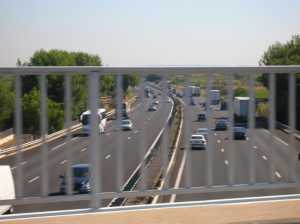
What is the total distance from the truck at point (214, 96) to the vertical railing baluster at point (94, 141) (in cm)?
78

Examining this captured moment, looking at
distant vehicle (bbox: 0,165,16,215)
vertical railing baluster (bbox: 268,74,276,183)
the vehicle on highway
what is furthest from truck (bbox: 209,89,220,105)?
distant vehicle (bbox: 0,165,16,215)

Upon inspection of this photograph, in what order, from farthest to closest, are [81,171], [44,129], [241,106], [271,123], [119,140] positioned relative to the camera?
[241,106], [271,123], [81,171], [119,140], [44,129]

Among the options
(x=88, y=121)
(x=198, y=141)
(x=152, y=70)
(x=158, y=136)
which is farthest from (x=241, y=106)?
(x=88, y=121)

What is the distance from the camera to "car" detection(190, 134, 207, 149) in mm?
3866

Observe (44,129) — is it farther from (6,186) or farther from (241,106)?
(241,106)

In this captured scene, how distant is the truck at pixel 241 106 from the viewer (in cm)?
400

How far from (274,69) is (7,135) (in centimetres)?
181

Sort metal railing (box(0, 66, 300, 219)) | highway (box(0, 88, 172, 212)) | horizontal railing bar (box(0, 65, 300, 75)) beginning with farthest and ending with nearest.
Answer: highway (box(0, 88, 172, 212)) → metal railing (box(0, 66, 300, 219)) → horizontal railing bar (box(0, 65, 300, 75))

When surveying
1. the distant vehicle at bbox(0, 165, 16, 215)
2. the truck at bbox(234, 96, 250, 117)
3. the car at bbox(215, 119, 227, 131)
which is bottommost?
the distant vehicle at bbox(0, 165, 16, 215)

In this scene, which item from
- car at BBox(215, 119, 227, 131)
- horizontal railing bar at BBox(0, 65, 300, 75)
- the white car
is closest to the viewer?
horizontal railing bar at BBox(0, 65, 300, 75)

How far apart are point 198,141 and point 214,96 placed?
326 mm

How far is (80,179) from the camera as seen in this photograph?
386cm

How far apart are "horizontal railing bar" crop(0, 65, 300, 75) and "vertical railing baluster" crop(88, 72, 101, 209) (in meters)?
0.09

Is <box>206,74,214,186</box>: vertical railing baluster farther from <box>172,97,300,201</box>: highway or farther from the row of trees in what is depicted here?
the row of trees
